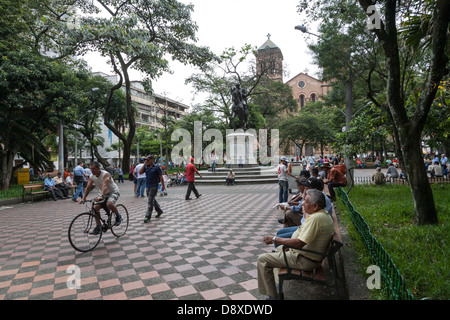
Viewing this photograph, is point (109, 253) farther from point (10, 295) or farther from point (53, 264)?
point (10, 295)

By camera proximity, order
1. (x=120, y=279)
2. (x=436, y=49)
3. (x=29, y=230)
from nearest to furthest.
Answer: (x=120, y=279), (x=436, y=49), (x=29, y=230)

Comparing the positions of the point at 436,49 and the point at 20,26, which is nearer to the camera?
the point at 436,49

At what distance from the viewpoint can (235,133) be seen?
798 inches

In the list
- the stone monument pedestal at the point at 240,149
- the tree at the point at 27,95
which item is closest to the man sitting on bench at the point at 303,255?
the tree at the point at 27,95

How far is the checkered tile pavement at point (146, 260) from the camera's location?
3.33 metres

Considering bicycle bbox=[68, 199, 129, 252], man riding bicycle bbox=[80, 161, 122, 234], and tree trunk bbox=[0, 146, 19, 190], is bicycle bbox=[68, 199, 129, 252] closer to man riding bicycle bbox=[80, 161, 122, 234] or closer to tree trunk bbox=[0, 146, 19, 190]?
man riding bicycle bbox=[80, 161, 122, 234]

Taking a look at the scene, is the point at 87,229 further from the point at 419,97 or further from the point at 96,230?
the point at 419,97

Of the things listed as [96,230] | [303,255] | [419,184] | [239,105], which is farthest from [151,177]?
[239,105]

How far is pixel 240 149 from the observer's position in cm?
2059

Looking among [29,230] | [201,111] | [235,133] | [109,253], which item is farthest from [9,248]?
[201,111]

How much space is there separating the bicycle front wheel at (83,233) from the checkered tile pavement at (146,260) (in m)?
0.17

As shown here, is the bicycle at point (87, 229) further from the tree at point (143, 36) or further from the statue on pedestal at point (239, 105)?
→ the statue on pedestal at point (239, 105)

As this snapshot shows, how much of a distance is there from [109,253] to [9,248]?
2141 millimetres

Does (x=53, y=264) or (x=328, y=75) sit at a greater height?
(x=328, y=75)
